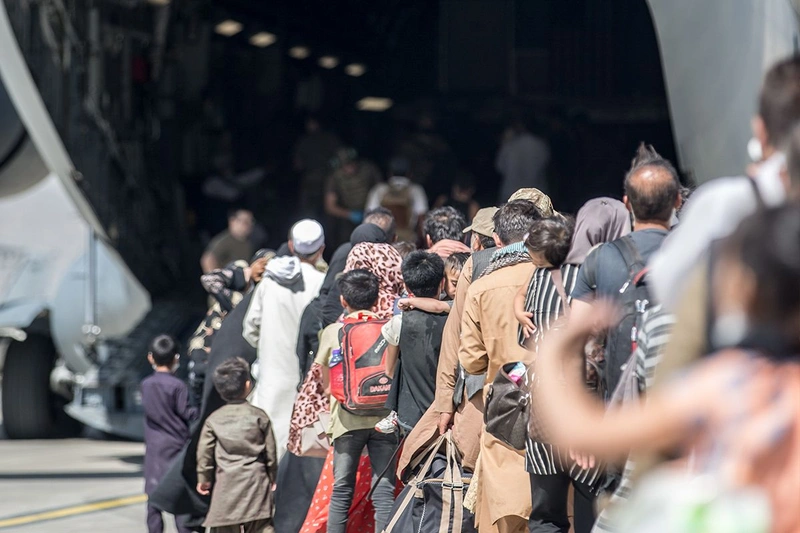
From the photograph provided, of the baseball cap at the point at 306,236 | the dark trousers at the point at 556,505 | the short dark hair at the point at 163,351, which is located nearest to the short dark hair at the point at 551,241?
the dark trousers at the point at 556,505

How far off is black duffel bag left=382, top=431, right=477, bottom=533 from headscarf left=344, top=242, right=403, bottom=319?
45.4 inches

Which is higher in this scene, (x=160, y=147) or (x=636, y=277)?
(x=160, y=147)

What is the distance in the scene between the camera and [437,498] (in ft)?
17.2

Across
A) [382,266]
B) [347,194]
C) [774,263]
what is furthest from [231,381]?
[347,194]

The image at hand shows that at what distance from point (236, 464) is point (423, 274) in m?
1.36

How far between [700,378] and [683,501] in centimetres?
20

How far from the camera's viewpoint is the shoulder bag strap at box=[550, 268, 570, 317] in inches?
175

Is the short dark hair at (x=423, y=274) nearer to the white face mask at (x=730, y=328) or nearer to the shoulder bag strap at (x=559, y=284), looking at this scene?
the shoulder bag strap at (x=559, y=284)

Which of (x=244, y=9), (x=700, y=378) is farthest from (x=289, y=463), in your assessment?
(x=244, y=9)

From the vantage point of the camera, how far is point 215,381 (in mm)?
6258

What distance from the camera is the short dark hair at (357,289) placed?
6047 mm

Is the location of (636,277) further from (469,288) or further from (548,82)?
(548,82)

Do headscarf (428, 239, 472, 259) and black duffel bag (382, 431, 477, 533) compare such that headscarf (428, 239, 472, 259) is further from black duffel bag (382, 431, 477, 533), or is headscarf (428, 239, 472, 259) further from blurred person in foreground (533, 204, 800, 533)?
blurred person in foreground (533, 204, 800, 533)

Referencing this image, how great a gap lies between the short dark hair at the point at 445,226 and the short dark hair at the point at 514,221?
1277 mm
